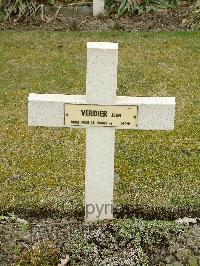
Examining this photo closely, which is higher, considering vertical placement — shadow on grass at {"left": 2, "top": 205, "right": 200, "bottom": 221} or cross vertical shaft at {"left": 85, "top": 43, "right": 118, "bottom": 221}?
cross vertical shaft at {"left": 85, "top": 43, "right": 118, "bottom": 221}

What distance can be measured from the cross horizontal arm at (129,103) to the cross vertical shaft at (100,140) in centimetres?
11

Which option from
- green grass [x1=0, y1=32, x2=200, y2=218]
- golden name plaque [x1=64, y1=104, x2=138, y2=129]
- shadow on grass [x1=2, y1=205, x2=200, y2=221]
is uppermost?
golden name plaque [x1=64, y1=104, x2=138, y2=129]

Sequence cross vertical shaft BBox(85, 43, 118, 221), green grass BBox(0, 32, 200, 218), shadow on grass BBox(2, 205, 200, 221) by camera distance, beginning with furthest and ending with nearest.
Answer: green grass BBox(0, 32, 200, 218)
shadow on grass BBox(2, 205, 200, 221)
cross vertical shaft BBox(85, 43, 118, 221)

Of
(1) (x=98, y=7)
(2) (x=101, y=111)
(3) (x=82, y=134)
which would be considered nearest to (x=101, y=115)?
(2) (x=101, y=111)

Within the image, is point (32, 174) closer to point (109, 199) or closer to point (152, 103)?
point (109, 199)

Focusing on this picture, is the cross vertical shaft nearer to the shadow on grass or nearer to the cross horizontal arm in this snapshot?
the cross horizontal arm

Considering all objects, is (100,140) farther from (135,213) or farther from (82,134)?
→ (82,134)

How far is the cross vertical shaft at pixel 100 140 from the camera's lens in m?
3.68

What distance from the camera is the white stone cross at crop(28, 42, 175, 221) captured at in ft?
12.2

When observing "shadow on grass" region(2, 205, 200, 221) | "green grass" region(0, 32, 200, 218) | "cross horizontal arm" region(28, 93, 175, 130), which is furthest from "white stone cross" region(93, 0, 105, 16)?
"cross horizontal arm" region(28, 93, 175, 130)

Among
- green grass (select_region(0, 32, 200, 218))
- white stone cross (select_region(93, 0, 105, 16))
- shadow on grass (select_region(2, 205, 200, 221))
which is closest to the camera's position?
shadow on grass (select_region(2, 205, 200, 221))

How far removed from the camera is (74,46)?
7.89m

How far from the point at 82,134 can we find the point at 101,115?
1.78 m

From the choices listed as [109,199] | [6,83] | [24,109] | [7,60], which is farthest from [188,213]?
[7,60]
